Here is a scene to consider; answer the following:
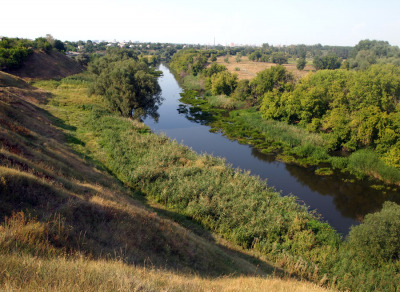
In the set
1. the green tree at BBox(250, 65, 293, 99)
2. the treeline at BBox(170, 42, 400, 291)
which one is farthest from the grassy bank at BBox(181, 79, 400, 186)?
the green tree at BBox(250, 65, 293, 99)

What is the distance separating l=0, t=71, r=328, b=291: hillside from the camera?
474 centimetres

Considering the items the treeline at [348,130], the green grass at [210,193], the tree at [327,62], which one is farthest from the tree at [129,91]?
the tree at [327,62]

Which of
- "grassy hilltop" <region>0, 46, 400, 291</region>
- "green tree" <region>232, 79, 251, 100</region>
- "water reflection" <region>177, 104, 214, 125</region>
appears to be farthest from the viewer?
"green tree" <region>232, 79, 251, 100</region>

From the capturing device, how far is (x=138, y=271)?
6.04 m

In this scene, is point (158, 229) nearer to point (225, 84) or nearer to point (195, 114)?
point (195, 114)

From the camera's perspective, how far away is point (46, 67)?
5966 cm

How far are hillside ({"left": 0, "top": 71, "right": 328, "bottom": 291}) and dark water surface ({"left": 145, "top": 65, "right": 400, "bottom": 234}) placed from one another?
38.7 ft

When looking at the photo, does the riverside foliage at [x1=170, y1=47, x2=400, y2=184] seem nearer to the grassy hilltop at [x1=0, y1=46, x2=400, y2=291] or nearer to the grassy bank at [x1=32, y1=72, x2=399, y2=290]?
the grassy hilltop at [x1=0, y1=46, x2=400, y2=291]

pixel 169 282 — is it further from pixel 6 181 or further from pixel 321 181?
pixel 321 181

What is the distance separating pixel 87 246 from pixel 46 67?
67.3 metres

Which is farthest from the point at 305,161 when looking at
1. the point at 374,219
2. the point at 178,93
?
the point at 178,93

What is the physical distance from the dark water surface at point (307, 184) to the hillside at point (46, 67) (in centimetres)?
4002

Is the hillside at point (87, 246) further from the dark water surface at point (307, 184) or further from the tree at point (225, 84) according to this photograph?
the tree at point (225, 84)

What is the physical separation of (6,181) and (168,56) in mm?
172373
